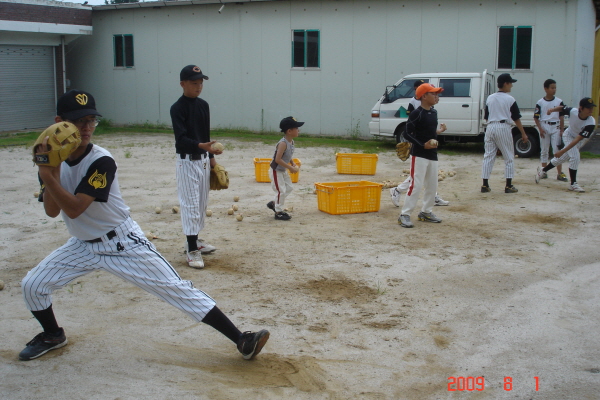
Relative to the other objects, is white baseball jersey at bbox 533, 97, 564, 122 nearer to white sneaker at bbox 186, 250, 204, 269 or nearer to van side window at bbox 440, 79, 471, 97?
van side window at bbox 440, 79, 471, 97

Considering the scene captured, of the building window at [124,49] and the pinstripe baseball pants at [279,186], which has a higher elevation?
the building window at [124,49]

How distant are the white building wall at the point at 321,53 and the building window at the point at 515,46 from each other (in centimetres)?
18

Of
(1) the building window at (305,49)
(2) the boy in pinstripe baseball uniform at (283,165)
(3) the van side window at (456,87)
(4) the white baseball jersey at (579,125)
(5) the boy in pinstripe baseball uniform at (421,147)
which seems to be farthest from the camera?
(1) the building window at (305,49)

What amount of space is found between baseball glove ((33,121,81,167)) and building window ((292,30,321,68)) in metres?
17.4

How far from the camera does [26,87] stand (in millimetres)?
22281

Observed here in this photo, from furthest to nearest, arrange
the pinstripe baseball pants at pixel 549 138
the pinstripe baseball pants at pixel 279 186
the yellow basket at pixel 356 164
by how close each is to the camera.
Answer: the yellow basket at pixel 356 164 → the pinstripe baseball pants at pixel 549 138 → the pinstripe baseball pants at pixel 279 186

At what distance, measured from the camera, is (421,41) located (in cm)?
1861

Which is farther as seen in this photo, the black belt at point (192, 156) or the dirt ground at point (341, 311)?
the black belt at point (192, 156)

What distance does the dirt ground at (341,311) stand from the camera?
3863mm

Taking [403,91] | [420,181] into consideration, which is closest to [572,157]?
[420,181]

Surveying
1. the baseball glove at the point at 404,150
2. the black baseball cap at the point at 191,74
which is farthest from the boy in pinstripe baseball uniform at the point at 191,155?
the baseball glove at the point at 404,150

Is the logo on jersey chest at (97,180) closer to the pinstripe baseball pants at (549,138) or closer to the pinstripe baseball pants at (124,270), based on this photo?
the pinstripe baseball pants at (124,270)

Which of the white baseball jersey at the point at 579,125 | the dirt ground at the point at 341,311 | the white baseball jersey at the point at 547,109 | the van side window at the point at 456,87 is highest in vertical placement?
the van side window at the point at 456,87

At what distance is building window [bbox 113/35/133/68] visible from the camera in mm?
23516
